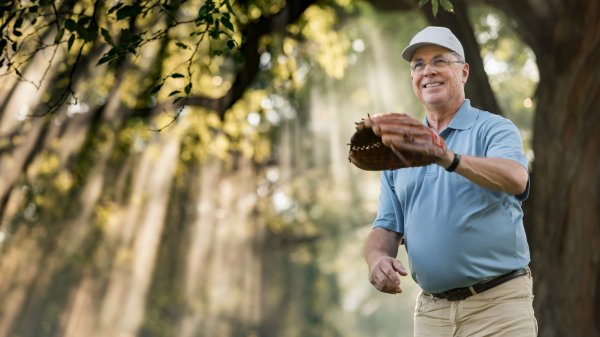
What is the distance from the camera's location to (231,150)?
15203 millimetres

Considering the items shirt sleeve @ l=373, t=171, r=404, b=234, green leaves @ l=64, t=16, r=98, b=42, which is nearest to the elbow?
shirt sleeve @ l=373, t=171, r=404, b=234

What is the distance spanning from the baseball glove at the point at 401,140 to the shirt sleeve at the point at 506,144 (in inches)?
11.5

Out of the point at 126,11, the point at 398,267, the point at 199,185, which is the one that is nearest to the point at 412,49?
the point at 398,267

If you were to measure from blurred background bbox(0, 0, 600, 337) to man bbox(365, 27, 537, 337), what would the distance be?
889mm

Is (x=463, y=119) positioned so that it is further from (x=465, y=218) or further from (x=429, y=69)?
(x=465, y=218)

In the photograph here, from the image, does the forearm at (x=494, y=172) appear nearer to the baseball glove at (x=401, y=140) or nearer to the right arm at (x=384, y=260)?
the baseball glove at (x=401, y=140)

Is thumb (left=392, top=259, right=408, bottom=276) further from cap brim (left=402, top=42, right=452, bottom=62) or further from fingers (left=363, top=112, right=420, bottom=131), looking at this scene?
cap brim (left=402, top=42, right=452, bottom=62)

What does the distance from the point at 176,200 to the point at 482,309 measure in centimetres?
1991

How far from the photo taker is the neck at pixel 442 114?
137 inches

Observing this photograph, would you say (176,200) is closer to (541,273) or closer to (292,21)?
(292,21)

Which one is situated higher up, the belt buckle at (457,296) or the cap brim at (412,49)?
the cap brim at (412,49)

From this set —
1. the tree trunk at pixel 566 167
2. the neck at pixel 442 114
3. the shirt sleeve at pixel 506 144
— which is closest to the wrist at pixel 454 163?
the shirt sleeve at pixel 506 144

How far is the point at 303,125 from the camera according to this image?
79.3ft

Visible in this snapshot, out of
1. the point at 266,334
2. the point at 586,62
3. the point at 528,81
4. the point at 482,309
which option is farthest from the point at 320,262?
the point at 482,309
